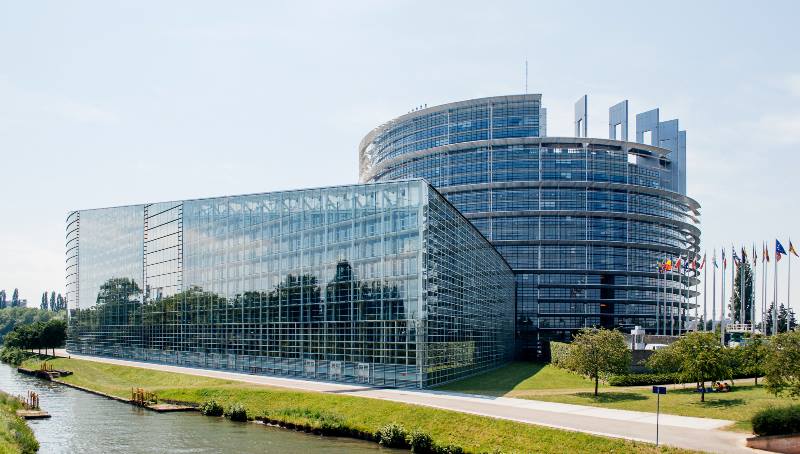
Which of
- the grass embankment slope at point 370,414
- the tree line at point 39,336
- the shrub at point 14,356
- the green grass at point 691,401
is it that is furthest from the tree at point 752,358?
the tree line at point 39,336

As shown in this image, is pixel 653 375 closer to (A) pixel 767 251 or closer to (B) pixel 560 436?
(B) pixel 560 436

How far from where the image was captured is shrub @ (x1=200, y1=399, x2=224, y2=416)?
60469mm

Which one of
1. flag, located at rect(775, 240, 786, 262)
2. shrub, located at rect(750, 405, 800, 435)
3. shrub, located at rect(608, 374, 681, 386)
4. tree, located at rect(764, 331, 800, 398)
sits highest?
flag, located at rect(775, 240, 786, 262)

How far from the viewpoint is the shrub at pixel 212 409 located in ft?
198

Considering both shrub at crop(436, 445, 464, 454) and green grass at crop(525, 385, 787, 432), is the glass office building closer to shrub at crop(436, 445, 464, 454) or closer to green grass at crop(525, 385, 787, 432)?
green grass at crop(525, 385, 787, 432)

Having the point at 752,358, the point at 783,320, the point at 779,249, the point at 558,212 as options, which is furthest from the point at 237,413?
the point at 783,320

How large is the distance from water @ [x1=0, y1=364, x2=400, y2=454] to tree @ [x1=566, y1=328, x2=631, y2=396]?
24.5 meters

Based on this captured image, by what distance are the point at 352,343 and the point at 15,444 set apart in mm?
34207

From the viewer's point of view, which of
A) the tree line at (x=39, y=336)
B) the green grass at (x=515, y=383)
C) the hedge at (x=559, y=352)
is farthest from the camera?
the tree line at (x=39, y=336)

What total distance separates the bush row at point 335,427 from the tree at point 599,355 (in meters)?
23.2

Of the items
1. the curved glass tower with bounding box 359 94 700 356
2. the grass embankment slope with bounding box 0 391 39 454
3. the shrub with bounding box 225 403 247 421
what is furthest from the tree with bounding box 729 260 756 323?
the grass embankment slope with bounding box 0 391 39 454

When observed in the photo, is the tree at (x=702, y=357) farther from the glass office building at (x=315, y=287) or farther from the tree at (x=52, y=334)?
the tree at (x=52, y=334)

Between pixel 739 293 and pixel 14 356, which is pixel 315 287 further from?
pixel 739 293

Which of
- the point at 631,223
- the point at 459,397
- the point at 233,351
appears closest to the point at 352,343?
the point at 459,397
